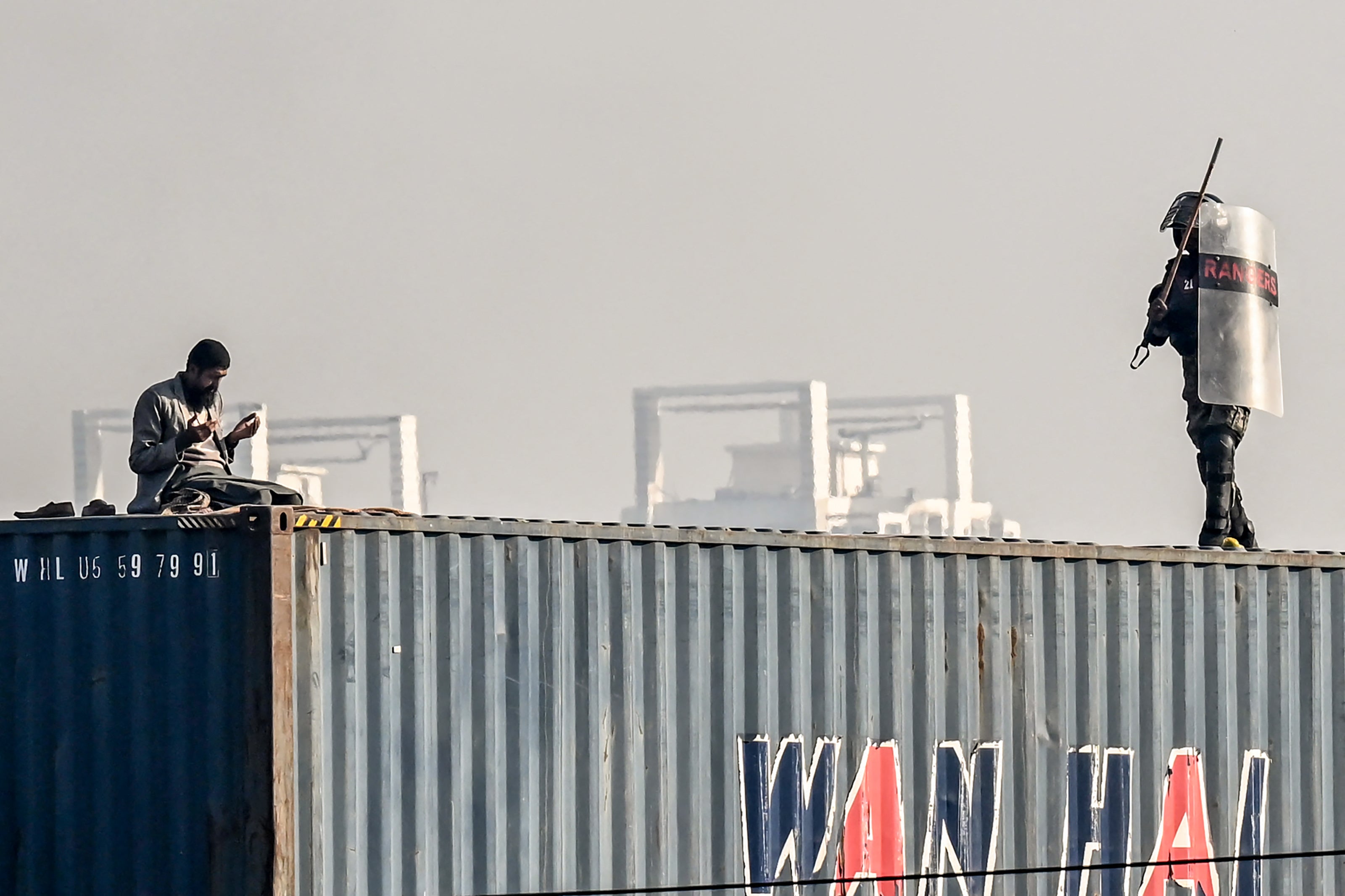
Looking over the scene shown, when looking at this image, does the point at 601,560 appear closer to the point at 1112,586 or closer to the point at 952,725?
the point at 952,725

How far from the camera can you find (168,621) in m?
8.18

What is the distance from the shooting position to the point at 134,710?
8258mm

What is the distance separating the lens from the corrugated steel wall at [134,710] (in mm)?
7930

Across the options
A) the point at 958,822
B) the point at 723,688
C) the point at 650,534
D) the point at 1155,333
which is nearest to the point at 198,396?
the point at 650,534

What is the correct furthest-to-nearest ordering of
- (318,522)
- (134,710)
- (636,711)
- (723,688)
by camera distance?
(723,688) → (636,711) → (134,710) → (318,522)

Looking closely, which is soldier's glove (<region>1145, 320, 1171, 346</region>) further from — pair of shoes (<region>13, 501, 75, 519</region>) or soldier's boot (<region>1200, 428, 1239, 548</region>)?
pair of shoes (<region>13, 501, 75, 519</region>)

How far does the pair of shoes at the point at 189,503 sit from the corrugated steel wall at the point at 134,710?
0.76 m

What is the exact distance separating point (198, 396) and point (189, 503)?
3.10 feet

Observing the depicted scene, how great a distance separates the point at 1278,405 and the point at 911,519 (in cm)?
4785

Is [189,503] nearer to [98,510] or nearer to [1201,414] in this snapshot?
[98,510]

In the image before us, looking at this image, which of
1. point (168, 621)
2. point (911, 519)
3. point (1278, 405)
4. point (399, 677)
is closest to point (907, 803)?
point (399, 677)

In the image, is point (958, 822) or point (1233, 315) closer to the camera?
point (958, 822)

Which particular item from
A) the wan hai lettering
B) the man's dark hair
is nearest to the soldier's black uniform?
the wan hai lettering

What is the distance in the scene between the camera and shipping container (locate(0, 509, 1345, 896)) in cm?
804
